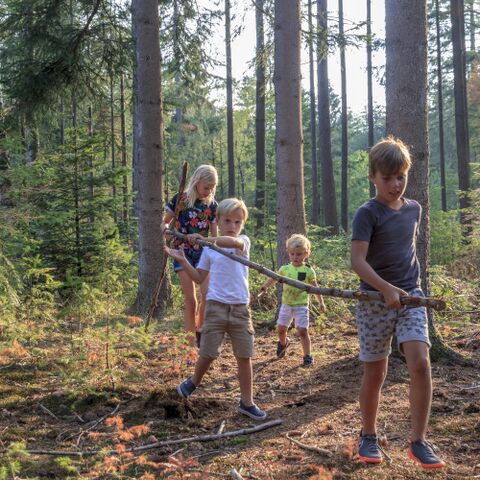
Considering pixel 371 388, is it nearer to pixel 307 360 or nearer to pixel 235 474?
pixel 235 474

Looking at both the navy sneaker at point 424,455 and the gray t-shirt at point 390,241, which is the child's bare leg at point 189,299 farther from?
the navy sneaker at point 424,455

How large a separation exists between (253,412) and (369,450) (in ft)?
4.08

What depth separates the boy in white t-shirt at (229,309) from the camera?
14.3 feet

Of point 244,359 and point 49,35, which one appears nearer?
point 244,359

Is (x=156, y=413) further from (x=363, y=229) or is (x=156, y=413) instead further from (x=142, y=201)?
(x=142, y=201)

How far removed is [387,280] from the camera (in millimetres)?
3289

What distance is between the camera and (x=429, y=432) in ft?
12.3

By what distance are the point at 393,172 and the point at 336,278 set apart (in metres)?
6.84

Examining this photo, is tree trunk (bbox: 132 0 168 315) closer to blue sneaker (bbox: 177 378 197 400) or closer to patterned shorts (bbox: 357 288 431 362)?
blue sneaker (bbox: 177 378 197 400)

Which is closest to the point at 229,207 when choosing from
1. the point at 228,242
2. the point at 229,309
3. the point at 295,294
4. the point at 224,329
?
the point at 228,242

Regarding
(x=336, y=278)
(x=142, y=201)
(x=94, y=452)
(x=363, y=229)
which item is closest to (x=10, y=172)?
(x=142, y=201)

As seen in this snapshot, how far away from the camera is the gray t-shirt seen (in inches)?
127

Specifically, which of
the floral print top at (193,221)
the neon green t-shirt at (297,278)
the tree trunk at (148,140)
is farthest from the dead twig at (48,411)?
the tree trunk at (148,140)

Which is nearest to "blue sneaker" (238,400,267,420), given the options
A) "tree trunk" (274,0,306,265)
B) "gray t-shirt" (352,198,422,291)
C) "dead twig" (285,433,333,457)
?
"dead twig" (285,433,333,457)
